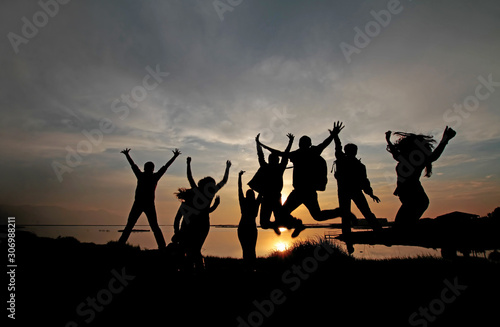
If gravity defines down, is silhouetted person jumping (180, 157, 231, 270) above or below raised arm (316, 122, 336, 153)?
below

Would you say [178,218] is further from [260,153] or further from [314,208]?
[314,208]

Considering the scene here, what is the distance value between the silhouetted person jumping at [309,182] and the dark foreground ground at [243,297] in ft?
4.70

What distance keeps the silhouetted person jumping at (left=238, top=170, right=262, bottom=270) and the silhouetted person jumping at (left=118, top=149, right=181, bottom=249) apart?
8.03ft

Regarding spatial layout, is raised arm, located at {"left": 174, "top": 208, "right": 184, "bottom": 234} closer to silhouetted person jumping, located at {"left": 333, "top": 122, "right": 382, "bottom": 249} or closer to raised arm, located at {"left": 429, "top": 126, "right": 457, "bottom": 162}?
silhouetted person jumping, located at {"left": 333, "top": 122, "right": 382, "bottom": 249}

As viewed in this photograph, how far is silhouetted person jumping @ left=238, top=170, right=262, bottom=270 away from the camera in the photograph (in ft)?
23.7

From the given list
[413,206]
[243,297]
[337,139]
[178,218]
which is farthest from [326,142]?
[178,218]

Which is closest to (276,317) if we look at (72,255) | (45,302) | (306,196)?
(306,196)

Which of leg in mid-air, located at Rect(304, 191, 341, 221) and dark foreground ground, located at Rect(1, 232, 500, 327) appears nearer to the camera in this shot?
dark foreground ground, located at Rect(1, 232, 500, 327)

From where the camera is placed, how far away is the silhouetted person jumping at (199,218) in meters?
6.58

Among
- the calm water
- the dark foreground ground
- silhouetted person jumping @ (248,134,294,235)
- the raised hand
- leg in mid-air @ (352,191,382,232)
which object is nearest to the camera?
the dark foreground ground

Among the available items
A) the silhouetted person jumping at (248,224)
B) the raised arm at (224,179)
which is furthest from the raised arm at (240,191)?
the raised arm at (224,179)

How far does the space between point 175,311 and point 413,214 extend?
536 centimetres

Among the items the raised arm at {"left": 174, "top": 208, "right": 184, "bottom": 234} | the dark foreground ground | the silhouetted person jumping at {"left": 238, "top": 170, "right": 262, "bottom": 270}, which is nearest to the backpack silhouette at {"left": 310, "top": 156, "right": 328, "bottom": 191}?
the silhouetted person jumping at {"left": 238, "top": 170, "right": 262, "bottom": 270}

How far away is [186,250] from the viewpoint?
6.53 meters
